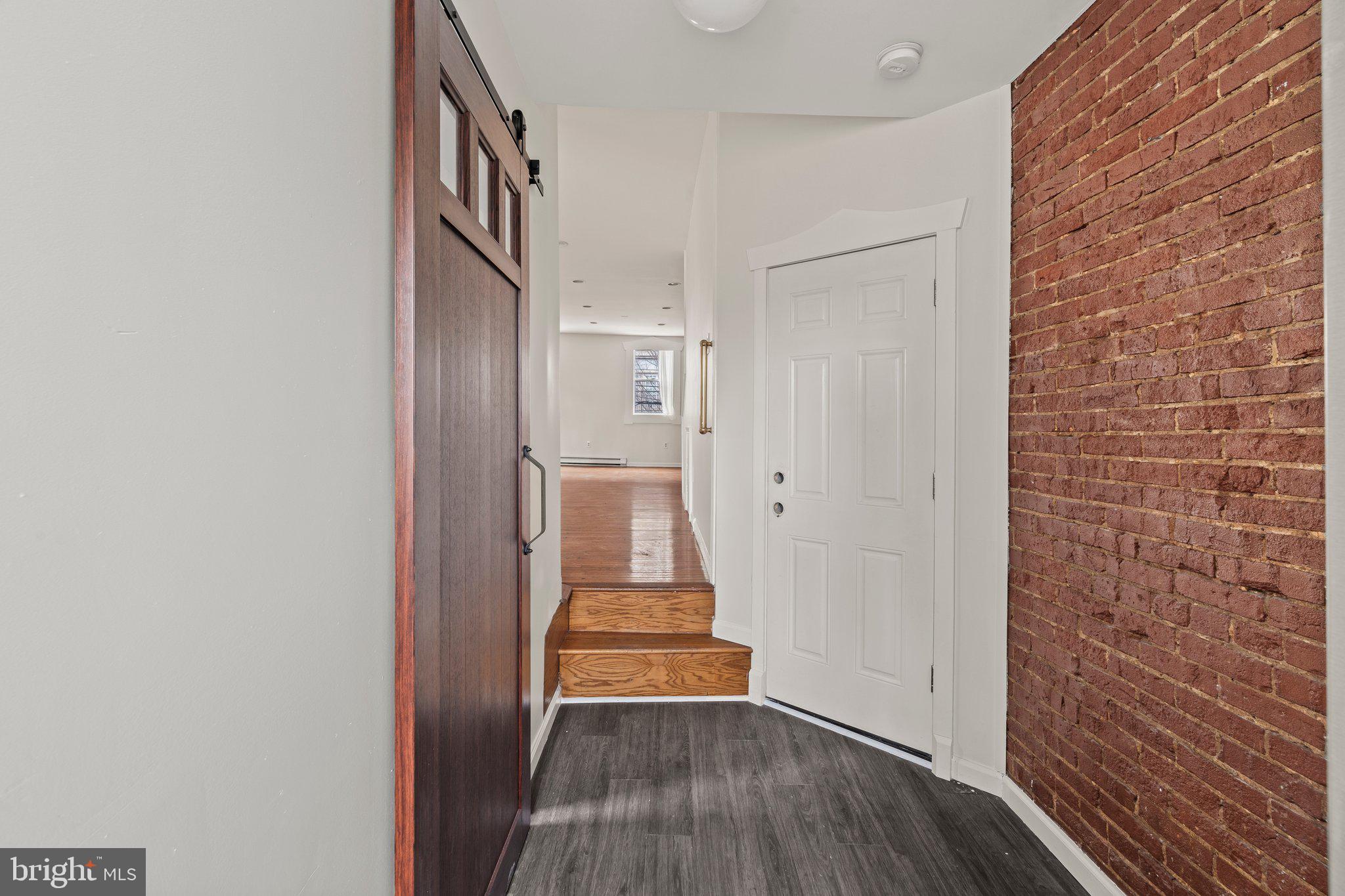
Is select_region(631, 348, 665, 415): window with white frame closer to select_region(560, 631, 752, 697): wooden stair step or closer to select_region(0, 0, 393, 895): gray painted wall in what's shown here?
select_region(560, 631, 752, 697): wooden stair step

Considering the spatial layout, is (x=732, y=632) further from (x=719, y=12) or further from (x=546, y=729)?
(x=719, y=12)

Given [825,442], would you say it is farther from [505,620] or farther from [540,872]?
[540,872]

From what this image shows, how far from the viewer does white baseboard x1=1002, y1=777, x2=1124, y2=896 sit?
1673mm

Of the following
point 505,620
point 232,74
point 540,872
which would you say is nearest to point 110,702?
point 232,74

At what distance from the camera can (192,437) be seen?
592 millimetres

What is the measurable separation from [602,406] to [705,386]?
7.57 meters

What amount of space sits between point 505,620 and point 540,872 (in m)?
0.77

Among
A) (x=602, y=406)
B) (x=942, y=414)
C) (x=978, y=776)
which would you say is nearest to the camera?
(x=978, y=776)

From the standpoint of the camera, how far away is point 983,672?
7.20 feet

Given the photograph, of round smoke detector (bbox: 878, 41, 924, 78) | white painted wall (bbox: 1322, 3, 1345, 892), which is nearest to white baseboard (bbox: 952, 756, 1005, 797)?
white painted wall (bbox: 1322, 3, 1345, 892)

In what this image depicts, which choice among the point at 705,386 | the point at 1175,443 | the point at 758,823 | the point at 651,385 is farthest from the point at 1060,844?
the point at 651,385

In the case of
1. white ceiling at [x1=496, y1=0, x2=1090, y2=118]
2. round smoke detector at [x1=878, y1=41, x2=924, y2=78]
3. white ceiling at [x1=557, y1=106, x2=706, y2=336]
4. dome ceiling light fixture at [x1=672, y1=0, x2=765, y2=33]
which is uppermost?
white ceiling at [x1=557, y1=106, x2=706, y2=336]

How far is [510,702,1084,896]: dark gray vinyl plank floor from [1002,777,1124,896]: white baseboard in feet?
0.09

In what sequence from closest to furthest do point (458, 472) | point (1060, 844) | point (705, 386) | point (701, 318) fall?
point (458, 472) → point (1060, 844) → point (705, 386) → point (701, 318)
